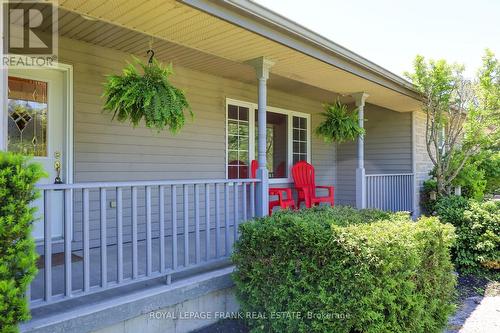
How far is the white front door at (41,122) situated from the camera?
3.53 m

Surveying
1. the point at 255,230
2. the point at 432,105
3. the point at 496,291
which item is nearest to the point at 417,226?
the point at 255,230

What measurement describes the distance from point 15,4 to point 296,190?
4.91 metres

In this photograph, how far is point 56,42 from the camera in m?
3.70

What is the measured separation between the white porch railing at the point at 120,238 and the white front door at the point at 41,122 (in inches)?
7.8

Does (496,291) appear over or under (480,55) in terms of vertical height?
under

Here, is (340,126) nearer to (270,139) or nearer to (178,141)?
(270,139)

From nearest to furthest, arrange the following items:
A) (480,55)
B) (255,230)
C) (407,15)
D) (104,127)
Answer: (255,230), (104,127), (480,55), (407,15)

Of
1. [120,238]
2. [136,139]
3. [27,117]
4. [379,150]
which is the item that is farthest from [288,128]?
[120,238]

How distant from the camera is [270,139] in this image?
6.70 metres

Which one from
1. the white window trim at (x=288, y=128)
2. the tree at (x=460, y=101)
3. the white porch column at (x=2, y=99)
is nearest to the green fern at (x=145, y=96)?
the white porch column at (x=2, y=99)

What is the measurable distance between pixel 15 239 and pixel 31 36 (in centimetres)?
259

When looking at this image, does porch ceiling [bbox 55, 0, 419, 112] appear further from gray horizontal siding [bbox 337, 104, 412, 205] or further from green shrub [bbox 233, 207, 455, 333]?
gray horizontal siding [bbox 337, 104, 412, 205]

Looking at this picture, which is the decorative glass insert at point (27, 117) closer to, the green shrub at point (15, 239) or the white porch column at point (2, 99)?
the white porch column at point (2, 99)

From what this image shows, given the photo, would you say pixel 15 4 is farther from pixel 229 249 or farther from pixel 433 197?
pixel 433 197
